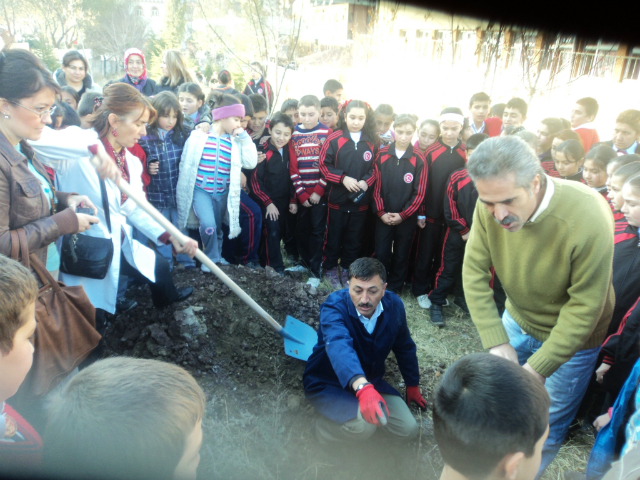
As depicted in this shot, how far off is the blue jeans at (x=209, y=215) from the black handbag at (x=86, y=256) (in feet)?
4.67

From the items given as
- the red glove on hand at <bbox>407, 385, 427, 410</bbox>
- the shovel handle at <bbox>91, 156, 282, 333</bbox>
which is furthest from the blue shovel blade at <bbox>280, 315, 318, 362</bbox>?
the red glove on hand at <bbox>407, 385, 427, 410</bbox>

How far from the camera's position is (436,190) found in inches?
163

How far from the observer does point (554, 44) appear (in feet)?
26.3

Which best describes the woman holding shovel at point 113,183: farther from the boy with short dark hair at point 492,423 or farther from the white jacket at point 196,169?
the boy with short dark hair at point 492,423

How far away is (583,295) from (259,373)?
6.83ft

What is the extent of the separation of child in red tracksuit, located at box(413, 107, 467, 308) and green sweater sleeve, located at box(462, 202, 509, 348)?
195 centimetres

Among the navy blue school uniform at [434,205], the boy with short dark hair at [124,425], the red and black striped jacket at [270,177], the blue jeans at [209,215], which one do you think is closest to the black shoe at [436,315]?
the navy blue school uniform at [434,205]

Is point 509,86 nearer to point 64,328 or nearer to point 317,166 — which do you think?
point 317,166

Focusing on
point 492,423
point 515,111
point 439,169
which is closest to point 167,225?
point 492,423

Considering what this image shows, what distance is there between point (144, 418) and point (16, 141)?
164 centimetres

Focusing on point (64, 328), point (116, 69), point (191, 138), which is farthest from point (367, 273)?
point (116, 69)

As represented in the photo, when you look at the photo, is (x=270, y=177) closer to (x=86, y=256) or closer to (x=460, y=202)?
(x=460, y=202)

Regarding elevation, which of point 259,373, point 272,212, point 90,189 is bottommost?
point 259,373

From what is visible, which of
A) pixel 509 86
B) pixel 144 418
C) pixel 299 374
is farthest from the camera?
pixel 509 86
